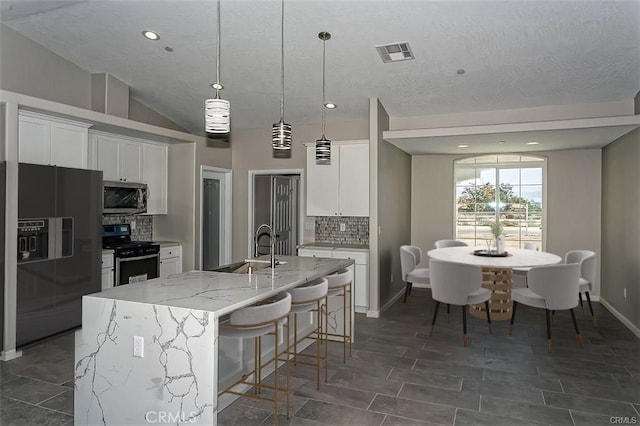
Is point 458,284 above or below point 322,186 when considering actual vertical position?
below

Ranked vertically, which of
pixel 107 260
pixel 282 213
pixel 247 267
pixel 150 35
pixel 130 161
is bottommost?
pixel 107 260

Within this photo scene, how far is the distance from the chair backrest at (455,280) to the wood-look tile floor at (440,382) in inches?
17.6

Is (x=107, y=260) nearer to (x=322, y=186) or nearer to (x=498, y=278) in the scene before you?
(x=322, y=186)

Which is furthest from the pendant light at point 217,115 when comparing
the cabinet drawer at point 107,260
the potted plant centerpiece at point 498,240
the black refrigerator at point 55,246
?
the potted plant centerpiece at point 498,240

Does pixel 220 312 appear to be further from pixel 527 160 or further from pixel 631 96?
pixel 527 160

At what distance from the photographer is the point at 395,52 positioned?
4035 millimetres

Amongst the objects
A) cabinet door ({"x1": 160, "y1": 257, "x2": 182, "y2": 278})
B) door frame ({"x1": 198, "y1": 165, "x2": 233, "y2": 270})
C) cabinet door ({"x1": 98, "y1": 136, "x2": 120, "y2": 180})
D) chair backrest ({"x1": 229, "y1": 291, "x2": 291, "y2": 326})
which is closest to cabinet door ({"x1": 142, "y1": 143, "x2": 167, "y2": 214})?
cabinet door ({"x1": 98, "y1": 136, "x2": 120, "y2": 180})

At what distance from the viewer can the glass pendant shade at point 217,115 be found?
2.55 meters

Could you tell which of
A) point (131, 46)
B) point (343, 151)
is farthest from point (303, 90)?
point (131, 46)

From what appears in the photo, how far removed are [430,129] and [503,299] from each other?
2182mm

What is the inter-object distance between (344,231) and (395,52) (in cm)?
276

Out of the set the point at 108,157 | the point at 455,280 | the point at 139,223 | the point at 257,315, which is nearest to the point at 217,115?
the point at 257,315

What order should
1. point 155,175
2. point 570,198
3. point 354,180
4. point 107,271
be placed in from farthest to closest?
1. point 570,198
2. point 155,175
3. point 354,180
4. point 107,271

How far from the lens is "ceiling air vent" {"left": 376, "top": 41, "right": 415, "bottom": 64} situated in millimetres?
3910
